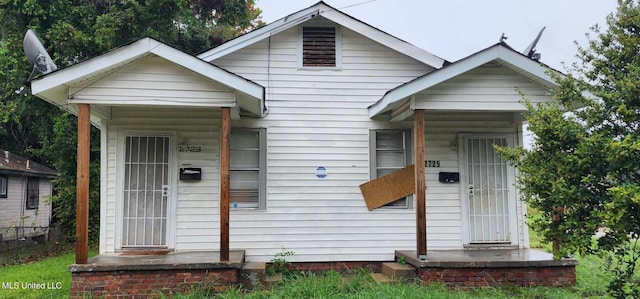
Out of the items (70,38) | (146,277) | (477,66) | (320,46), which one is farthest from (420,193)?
(70,38)

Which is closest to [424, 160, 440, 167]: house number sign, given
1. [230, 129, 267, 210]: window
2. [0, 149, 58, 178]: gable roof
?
[230, 129, 267, 210]: window

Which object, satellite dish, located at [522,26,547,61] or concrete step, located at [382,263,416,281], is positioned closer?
concrete step, located at [382,263,416,281]

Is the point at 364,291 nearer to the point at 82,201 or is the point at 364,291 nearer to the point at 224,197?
the point at 224,197

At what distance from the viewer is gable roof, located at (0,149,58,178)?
603 inches

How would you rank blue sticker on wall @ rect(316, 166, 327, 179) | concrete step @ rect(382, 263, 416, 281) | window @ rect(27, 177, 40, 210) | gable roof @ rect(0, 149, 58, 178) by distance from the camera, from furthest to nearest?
window @ rect(27, 177, 40, 210)
gable roof @ rect(0, 149, 58, 178)
blue sticker on wall @ rect(316, 166, 327, 179)
concrete step @ rect(382, 263, 416, 281)

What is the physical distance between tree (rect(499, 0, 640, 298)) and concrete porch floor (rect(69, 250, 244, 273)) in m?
3.95

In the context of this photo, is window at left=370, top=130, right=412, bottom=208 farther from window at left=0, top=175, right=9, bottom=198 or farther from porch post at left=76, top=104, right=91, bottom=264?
window at left=0, top=175, right=9, bottom=198

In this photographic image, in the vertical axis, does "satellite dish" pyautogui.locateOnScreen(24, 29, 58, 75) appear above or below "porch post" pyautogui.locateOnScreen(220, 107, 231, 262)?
above

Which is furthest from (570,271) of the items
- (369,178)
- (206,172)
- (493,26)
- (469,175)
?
(493,26)

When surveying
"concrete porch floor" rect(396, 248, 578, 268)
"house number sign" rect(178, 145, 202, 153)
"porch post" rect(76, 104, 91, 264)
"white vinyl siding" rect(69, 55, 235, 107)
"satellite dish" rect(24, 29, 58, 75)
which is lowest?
"concrete porch floor" rect(396, 248, 578, 268)

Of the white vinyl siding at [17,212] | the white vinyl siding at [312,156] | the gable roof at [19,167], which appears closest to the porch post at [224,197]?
the white vinyl siding at [312,156]

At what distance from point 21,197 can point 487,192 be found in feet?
55.6

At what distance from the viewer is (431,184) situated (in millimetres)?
7863

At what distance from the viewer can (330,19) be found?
7777mm
